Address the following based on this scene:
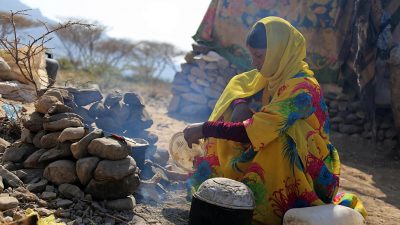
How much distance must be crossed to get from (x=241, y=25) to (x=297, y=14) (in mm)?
1134

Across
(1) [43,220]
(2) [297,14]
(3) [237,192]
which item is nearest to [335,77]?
(2) [297,14]

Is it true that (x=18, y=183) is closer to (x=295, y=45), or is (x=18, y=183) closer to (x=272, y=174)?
(x=272, y=174)

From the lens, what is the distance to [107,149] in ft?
8.75

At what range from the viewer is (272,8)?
24.2 feet

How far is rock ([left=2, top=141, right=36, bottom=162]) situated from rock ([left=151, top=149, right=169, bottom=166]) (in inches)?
45.6

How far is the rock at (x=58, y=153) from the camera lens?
282cm

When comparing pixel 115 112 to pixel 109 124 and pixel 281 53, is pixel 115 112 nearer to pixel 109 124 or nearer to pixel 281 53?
pixel 109 124

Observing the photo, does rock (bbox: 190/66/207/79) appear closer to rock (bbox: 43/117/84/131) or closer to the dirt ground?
the dirt ground

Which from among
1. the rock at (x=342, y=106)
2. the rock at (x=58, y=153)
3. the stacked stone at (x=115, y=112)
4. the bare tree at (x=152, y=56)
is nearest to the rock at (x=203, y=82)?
the rock at (x=342, y=106)

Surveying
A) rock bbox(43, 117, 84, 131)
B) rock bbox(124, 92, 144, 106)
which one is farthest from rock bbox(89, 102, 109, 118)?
rock bbox(43, 117, 84, 131)

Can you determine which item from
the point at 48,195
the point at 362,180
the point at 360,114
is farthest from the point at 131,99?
the point at 360,114

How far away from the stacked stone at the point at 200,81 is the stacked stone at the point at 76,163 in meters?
5.51

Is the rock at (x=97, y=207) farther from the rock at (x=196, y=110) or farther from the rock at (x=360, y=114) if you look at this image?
the rock at (x=196, y=110)

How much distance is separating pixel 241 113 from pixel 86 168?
115 centimetres
